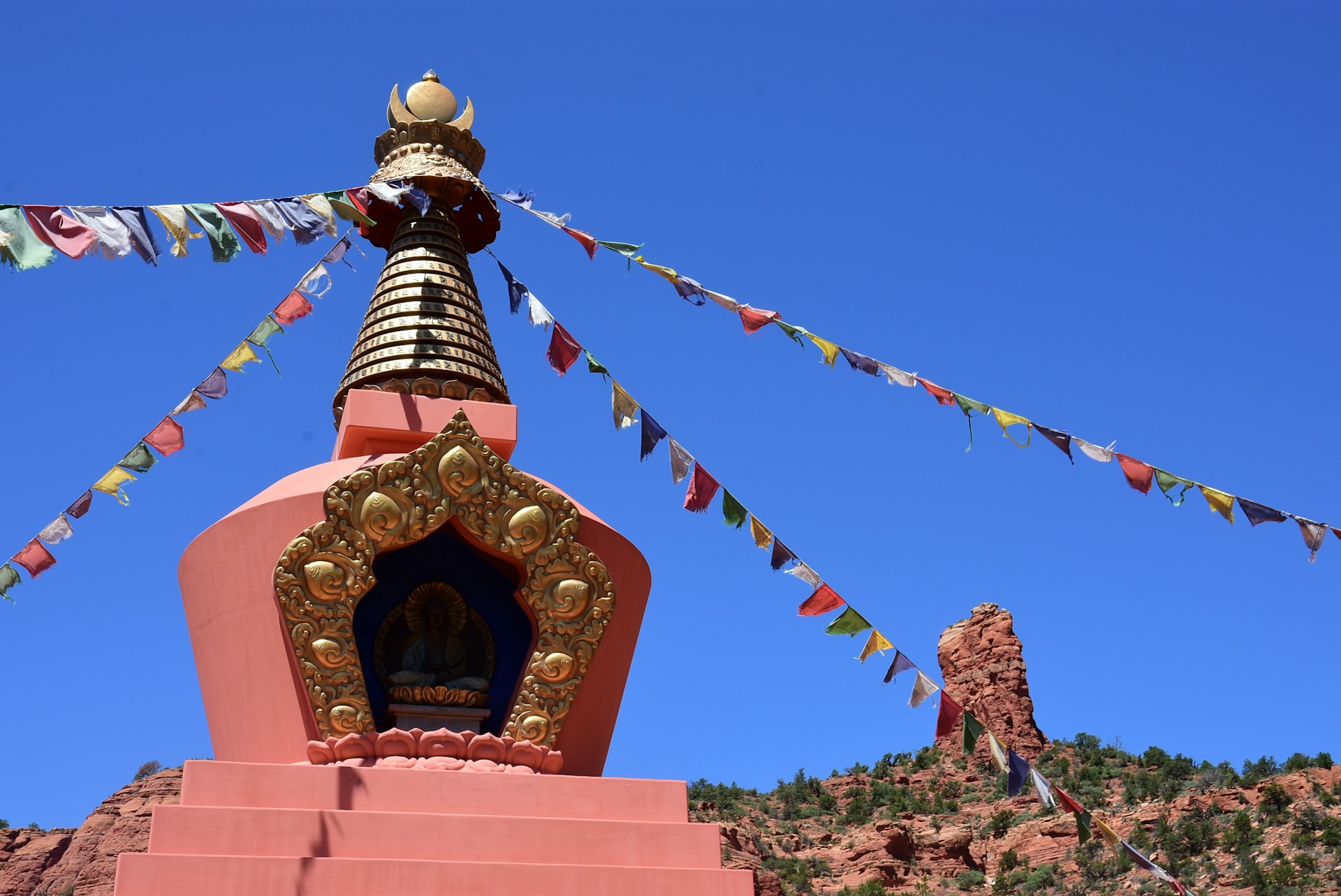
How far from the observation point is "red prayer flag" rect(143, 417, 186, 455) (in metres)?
11.8

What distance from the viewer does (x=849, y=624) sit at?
32.0ft

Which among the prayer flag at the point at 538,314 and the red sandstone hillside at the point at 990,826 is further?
the red sandstone hillside at the point at 990,826

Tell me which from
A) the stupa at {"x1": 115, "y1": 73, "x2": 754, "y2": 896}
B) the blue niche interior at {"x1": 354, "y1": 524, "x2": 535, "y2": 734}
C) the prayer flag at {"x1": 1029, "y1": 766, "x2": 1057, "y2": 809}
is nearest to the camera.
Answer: the stupa at {"x1": 115, "y1": 73, "x2": 754, "y2": 896}

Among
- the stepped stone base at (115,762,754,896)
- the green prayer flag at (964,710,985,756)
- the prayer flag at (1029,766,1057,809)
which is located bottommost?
the stepped stone base at (115,762,754,896)

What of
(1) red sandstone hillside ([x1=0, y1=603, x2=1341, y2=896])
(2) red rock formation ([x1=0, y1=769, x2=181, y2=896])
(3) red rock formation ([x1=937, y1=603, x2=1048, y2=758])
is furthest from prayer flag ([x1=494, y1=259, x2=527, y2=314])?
(3) red rock formation ([x1=937, y1=603, x2=1048, y2=758])

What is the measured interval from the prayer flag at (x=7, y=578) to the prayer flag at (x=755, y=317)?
19.3 feet

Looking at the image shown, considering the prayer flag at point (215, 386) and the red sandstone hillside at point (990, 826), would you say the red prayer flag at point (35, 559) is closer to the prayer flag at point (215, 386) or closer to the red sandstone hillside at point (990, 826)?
the prayer flag at point (215, 386)

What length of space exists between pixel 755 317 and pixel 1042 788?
3714mm

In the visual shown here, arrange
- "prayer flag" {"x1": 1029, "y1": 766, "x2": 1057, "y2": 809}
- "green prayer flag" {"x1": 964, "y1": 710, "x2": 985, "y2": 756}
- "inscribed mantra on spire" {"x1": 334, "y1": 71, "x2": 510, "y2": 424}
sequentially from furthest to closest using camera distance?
"inscribed mantra on spire" {"x1": 334, "y1": 71, "x2": 510, "y2": 424}
"green prayer flag" {"x1": 964, "y1": 710, "x2": 985, "y2": 756}
"prayer flag" {"x1": 1029, "y1": 766, "x2": 1057, "y2": 809}

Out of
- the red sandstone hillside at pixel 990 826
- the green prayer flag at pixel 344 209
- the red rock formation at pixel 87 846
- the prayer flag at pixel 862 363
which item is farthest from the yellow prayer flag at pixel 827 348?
the red rock formation at pixel 87 846

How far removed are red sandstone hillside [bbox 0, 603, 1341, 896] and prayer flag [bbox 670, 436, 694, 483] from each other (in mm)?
19639

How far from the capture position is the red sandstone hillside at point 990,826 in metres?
31.9

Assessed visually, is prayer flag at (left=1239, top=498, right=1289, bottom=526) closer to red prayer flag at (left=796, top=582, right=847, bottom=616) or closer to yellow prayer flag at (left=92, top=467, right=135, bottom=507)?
red prayer flag at (left=796, top=582, right=847, bottom=616)

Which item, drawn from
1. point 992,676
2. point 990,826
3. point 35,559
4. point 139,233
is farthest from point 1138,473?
point 992,676
